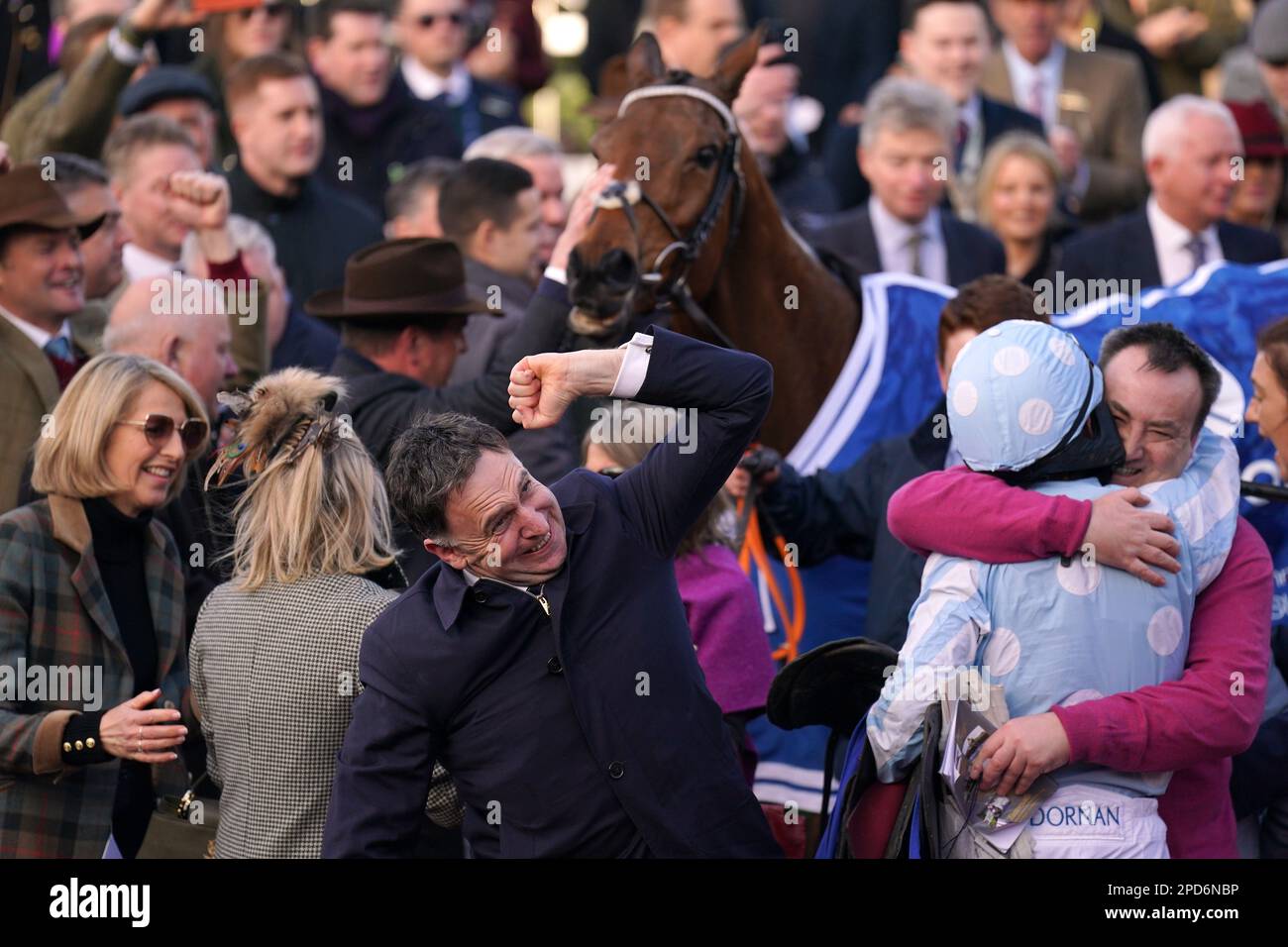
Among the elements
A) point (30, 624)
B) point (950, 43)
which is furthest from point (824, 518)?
point (950, 43)

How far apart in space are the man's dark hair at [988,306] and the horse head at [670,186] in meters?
1.01

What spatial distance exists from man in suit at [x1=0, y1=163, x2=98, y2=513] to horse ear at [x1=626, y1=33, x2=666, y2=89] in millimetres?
1899

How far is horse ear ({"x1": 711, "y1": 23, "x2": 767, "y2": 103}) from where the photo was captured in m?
5.80

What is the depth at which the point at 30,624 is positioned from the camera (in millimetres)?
4188

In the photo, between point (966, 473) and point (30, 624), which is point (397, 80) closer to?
point (30, 624)

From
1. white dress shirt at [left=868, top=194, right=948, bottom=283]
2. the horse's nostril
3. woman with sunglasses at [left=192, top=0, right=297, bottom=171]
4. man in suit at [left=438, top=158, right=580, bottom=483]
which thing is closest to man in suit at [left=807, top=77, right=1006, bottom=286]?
white dress shirt at [left=868, top=194, right=948, bottom=283]

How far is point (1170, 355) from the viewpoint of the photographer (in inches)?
143

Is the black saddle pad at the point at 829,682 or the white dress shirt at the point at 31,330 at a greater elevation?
the white dress shirt at the point at 31,330

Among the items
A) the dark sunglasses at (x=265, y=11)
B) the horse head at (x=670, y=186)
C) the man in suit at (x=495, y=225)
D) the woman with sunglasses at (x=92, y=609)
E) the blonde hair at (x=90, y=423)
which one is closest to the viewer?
the woman with sunglasses at (x=92, y=609)

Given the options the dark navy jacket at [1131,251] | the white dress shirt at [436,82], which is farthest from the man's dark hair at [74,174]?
the dark navy jacket at [1131,251]

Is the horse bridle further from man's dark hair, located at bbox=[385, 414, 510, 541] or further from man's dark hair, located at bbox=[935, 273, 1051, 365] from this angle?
man's dark hair, located at bbox=[385, 414, 510, 541]

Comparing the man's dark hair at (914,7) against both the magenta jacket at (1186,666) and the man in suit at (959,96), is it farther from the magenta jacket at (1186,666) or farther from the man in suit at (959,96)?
the magenta jacket at (1186,666)

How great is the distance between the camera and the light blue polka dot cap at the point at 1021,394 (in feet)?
11.1

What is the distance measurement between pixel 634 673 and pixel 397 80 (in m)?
6.47
